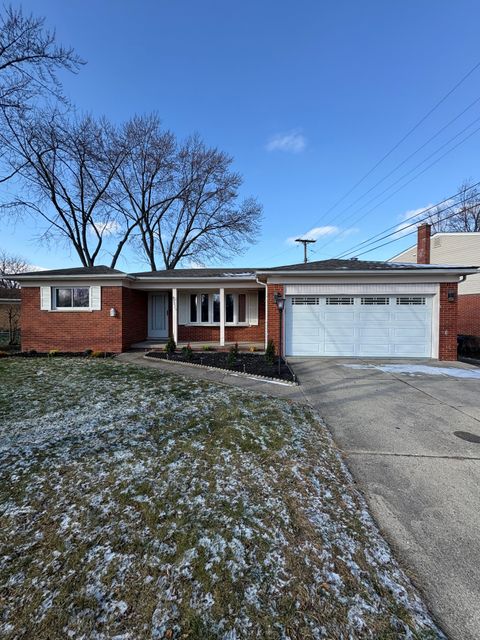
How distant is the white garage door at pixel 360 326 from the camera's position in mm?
9797

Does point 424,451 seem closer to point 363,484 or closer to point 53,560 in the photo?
point 363,484

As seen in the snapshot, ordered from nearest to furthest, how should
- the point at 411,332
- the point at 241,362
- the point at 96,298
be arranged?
the point at 241,362
the point at 411,332
the point at 96,298

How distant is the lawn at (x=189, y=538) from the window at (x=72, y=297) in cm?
766

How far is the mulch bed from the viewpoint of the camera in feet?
24.9

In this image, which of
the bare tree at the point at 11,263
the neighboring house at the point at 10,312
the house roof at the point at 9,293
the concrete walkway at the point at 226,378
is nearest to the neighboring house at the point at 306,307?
the concrete walkway at the point at 226,378

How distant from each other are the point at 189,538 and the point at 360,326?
29.4 ft

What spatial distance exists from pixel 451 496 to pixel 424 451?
90cm

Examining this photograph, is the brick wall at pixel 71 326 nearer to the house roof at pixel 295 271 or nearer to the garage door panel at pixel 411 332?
the house roof at pixel 295 271

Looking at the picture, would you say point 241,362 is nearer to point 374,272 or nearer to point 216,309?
point 216,309

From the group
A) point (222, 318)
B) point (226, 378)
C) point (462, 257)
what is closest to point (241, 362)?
point (226, 378)

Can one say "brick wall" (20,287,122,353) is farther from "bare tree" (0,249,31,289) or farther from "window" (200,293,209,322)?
"bare tree" (0,249,31,289)

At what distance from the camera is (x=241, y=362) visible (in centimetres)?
883

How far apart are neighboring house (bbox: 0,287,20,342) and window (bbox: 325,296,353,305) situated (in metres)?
13.8

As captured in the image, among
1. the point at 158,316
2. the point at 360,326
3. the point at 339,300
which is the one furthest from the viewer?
the point at 158,316
